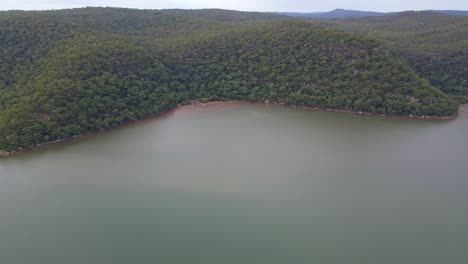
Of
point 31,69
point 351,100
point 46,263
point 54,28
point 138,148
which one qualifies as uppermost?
point 54,28

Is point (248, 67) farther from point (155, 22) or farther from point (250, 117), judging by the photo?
point (155, 22)

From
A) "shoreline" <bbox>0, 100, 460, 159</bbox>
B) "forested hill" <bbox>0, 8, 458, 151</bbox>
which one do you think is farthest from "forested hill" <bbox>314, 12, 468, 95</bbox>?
"forested hill" <bbox>0, 8, 458, 151</bbox>

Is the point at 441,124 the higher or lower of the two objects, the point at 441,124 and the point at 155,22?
the lower

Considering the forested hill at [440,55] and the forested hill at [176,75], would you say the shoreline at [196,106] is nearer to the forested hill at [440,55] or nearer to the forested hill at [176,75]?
the forested hill at [176,75]

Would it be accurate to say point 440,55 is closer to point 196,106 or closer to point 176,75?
point 196,106

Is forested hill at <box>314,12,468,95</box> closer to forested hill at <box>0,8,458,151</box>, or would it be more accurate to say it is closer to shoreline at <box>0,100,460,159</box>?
shoreline at <box>0,100,460,159</box>

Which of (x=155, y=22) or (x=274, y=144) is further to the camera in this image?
(x=155, y=22)

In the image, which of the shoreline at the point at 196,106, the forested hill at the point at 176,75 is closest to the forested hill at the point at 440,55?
the shoreline at the point at 196,106

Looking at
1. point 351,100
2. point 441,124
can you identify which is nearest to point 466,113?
→ point 441,124

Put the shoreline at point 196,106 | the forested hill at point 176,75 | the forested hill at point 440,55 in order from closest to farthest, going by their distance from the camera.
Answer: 1. the shoreline at point 196,106
2. the forested hill at point 176,75
3. the forested hill at point 440,55
